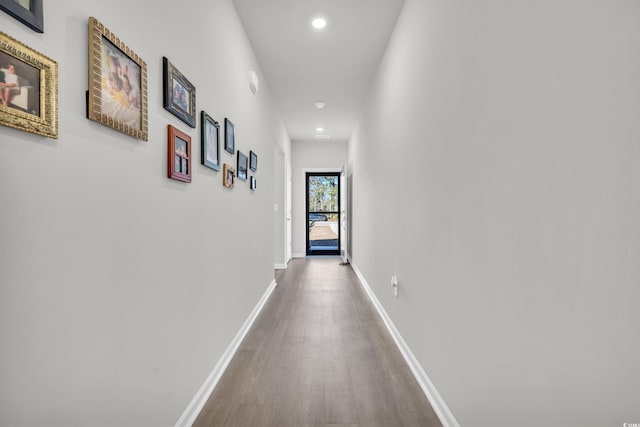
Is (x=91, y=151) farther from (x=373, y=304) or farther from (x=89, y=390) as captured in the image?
(x=373, y=304)

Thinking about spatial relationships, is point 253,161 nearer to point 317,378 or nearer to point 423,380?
point 317,378

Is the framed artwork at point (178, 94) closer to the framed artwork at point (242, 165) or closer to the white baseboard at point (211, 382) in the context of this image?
the framed artwork at point (242, 165)

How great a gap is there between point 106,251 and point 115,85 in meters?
0.51

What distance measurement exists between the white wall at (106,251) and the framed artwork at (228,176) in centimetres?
29

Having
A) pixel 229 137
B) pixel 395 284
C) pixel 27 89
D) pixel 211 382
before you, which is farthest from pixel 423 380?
pixel 27 89

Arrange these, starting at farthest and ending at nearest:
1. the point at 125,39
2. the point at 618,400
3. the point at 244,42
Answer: the point at 244,42 < the point at 125,39 < the point at 618,400

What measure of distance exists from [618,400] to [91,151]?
1.39 m

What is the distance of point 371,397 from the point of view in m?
1.74

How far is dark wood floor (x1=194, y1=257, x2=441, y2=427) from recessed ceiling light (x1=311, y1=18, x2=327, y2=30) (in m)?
2.53

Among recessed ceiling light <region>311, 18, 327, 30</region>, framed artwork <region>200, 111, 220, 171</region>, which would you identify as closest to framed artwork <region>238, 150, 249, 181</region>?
framed artwork <region>200, 111, 220, 171</region>

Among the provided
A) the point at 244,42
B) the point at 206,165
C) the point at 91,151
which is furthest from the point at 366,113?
the point at 91,151

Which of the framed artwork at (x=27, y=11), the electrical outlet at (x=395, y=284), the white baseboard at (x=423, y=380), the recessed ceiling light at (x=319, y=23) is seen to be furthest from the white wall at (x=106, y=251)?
the electrical outlet at (x=395, y=284)

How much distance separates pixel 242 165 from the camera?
103 inches

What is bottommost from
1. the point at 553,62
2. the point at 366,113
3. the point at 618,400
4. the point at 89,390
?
the point at 89,390
